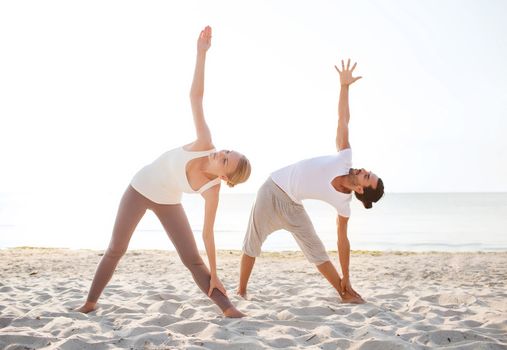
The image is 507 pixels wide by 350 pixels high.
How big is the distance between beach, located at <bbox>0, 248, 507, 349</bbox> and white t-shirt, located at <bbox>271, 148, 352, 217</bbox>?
3.30 feet

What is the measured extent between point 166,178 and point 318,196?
1.45 metres

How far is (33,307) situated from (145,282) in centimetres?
202

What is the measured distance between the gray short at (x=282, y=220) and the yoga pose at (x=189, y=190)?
92 centimetres

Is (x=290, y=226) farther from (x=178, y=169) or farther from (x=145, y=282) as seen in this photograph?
(x=145, y=282)

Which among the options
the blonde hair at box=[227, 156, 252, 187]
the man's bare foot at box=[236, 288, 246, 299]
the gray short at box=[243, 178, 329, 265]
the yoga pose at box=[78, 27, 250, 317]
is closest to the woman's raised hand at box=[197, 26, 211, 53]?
the yoga pose at box=[78, 27, 250, 317]

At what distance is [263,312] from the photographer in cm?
435

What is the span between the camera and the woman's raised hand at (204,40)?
13.0 feet

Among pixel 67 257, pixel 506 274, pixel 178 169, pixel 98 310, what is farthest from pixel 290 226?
pixel 67 257

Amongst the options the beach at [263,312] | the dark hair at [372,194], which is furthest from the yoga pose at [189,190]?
the dark hair at [372,194]

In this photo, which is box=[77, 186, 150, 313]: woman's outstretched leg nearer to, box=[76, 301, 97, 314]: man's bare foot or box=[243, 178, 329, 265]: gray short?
box=[76, 301, 97, 314]: man's bare foot

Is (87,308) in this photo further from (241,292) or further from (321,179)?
(321,179)

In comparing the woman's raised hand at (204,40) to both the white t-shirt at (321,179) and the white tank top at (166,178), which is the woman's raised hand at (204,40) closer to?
the white tank top at (166,178)

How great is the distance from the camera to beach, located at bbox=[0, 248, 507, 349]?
3.38 meters

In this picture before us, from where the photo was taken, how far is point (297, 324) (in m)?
3.94
